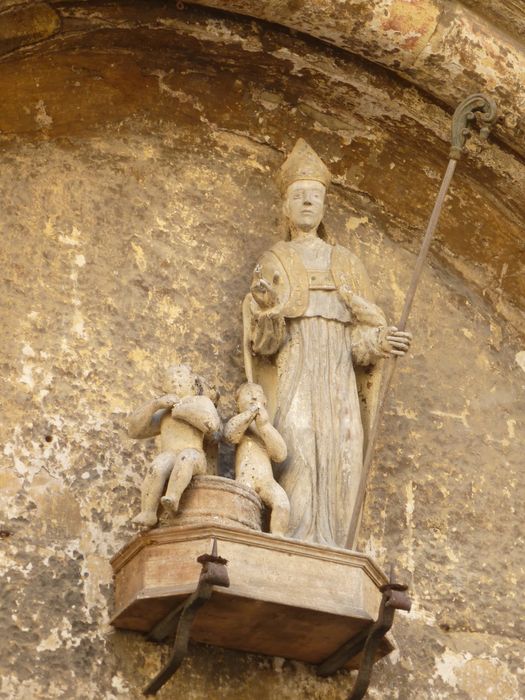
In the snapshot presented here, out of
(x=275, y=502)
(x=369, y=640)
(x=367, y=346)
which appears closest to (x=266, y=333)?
(x=367, y=346)

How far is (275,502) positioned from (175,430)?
1.29ft

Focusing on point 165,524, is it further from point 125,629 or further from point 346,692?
point 346,692

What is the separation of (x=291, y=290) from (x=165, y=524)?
115cm

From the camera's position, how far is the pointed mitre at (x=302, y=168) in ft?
21.9

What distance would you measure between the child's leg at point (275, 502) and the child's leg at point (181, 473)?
218 mm

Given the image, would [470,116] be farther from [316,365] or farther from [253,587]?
[253,587]

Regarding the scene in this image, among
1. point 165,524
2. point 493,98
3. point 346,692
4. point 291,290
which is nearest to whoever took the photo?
point 165,524

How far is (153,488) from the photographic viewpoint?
5562 mm

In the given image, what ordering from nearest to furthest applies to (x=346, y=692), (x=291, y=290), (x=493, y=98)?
(x=346, y=692) → (x=291, y=290) → (x=493, y=98)

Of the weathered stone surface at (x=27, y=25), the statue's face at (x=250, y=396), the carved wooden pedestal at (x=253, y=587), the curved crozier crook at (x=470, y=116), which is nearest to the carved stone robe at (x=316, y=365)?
the statue's face at (x=250, y=396)

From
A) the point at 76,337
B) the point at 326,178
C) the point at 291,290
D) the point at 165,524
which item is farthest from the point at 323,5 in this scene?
the point at 165,524

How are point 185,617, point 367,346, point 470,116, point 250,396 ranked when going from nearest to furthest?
1. point 185,617
2. point 250,396
3. point 367,346
4. point 470,116

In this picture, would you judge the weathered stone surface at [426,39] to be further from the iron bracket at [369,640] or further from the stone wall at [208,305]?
the iron bracket at [369,640]

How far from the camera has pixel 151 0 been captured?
6609 mm
